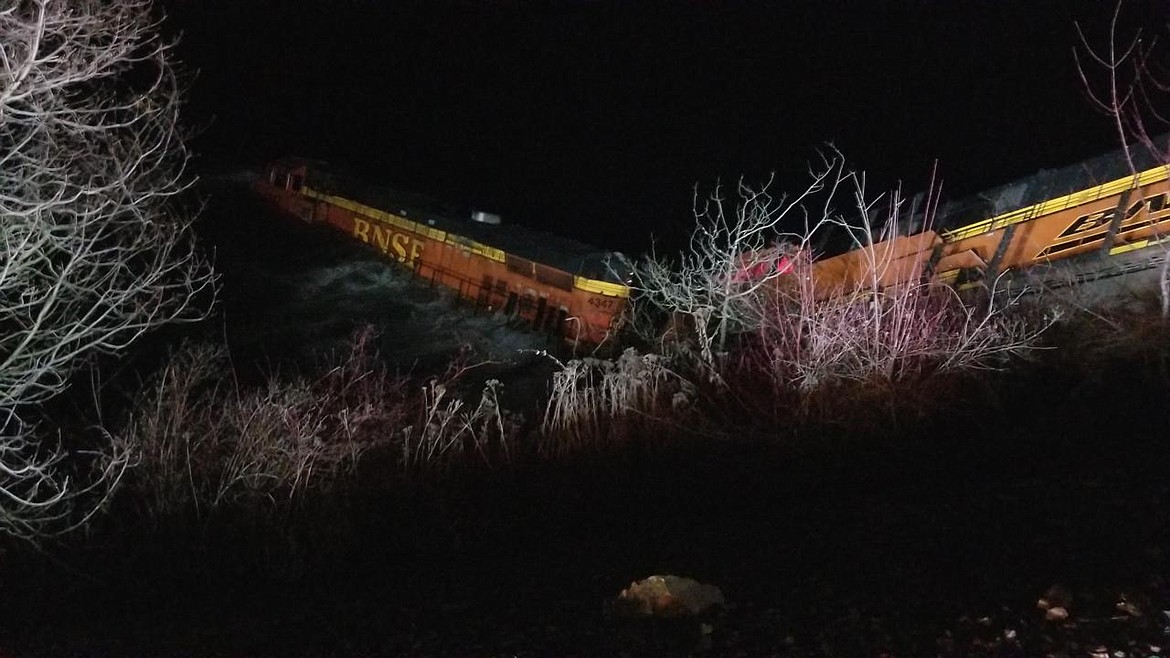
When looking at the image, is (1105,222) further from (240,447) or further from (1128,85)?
(240,447)

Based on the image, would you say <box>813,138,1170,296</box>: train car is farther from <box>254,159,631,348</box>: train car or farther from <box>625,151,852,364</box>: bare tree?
<box>254,159,631,348</box>: train car

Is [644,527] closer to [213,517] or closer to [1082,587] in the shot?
[1082,587]

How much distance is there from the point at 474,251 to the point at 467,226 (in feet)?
1.97

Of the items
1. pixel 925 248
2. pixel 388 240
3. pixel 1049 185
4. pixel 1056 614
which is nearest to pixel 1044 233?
pixel 1049 185

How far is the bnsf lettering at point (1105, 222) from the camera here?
891 cm

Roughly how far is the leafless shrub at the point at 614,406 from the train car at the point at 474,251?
283 cm

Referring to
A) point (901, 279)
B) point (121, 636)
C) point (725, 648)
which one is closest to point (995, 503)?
point (725, 648)

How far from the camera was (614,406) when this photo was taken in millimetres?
9539

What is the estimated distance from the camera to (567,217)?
64.7 ft

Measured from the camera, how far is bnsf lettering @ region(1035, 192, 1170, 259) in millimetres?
8914

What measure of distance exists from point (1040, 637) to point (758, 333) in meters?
6.63

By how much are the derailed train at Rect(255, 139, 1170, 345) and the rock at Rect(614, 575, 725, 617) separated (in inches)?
182

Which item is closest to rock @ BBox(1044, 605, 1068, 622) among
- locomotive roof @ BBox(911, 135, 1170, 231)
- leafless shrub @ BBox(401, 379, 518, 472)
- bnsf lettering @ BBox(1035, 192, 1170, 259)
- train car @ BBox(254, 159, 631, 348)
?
leafless shrub @ BBox(401, 379, 518, 472)

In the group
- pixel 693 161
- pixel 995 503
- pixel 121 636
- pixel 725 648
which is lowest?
pixel 121 636
